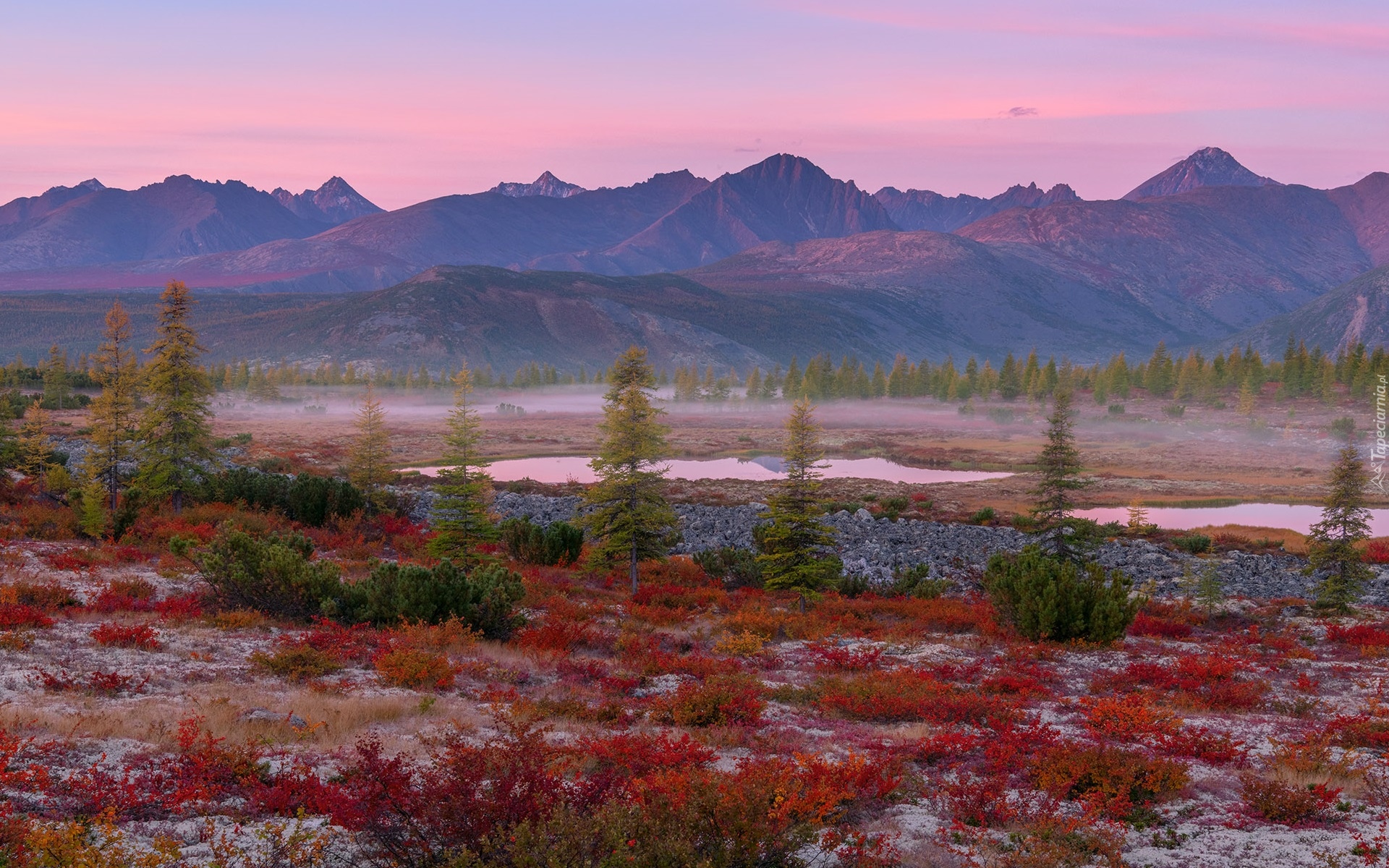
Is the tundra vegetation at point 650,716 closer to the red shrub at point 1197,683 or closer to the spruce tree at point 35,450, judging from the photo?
the red shrub at point 1197,683

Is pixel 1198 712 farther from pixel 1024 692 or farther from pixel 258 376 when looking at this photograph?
pixel 258 376

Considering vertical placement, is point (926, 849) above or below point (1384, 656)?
above

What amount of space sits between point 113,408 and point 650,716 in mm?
32261

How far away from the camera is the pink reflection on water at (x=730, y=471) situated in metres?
75.8

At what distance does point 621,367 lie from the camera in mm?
32344

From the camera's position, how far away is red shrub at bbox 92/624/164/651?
45.4ft

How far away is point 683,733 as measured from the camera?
11219 millimetres

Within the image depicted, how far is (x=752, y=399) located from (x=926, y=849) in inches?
7518

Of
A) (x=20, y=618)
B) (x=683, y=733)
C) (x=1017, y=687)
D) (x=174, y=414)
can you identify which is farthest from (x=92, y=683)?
(x=174, y=414)

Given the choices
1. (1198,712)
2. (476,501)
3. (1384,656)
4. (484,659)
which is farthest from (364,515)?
(1384,656)

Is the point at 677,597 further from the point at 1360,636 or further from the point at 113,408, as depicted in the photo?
the point at 113,408

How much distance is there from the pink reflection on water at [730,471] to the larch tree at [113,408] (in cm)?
3442

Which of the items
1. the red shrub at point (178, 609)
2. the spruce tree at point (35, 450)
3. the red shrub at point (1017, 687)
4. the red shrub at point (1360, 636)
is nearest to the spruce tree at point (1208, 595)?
the red shrub at point (1360, 636)

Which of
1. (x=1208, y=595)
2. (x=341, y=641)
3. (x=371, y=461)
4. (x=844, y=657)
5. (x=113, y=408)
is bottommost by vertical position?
(x=1208, y=595)
